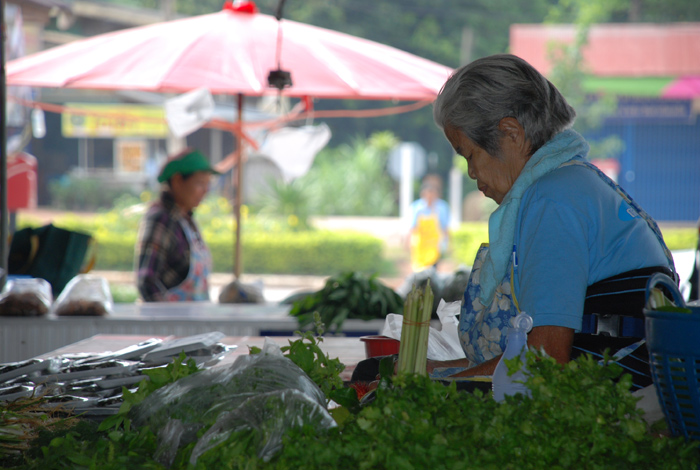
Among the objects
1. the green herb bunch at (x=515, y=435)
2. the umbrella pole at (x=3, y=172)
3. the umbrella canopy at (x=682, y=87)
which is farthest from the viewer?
the umbrella canopy at (x=682, y=87)

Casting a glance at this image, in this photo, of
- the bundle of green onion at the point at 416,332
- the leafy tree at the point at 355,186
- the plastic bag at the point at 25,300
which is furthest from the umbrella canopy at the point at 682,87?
the bundle of green onion at the point at 416,332

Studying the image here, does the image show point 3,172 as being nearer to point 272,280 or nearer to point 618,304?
point 618,304

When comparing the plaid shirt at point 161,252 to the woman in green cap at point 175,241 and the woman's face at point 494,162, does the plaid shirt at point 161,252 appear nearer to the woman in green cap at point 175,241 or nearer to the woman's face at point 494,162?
the woman in green cap at point 175,241

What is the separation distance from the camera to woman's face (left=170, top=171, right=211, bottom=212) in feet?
14.3

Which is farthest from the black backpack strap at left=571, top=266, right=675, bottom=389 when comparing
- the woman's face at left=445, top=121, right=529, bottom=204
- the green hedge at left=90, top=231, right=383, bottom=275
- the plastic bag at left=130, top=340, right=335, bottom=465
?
the green hedge at left=90, top=231, right=383, bottom=275

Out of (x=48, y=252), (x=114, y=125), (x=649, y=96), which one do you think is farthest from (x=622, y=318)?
(x=114, y=125)

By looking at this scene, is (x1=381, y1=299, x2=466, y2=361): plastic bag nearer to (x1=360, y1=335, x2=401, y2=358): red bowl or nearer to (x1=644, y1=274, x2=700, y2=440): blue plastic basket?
(x1=360, y1=335, x2=401, y2=358): red bowl

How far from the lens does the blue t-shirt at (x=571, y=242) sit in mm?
1358

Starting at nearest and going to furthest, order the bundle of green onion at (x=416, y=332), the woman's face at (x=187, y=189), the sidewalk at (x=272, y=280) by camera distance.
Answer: the bundle of green onion at (x=416, y=332), the woman's face at (x=187, y=189), the sidewalk at (x=272, y=280)

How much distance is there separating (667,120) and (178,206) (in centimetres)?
1616

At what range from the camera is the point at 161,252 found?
4129mm

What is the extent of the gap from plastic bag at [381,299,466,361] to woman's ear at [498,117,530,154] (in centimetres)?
52

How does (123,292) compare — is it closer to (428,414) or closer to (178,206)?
(178,206)

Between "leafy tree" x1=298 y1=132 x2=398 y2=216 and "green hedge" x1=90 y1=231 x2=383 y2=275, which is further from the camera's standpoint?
"leafy tree" x1=298 y1=132 x2=398 y2=216
